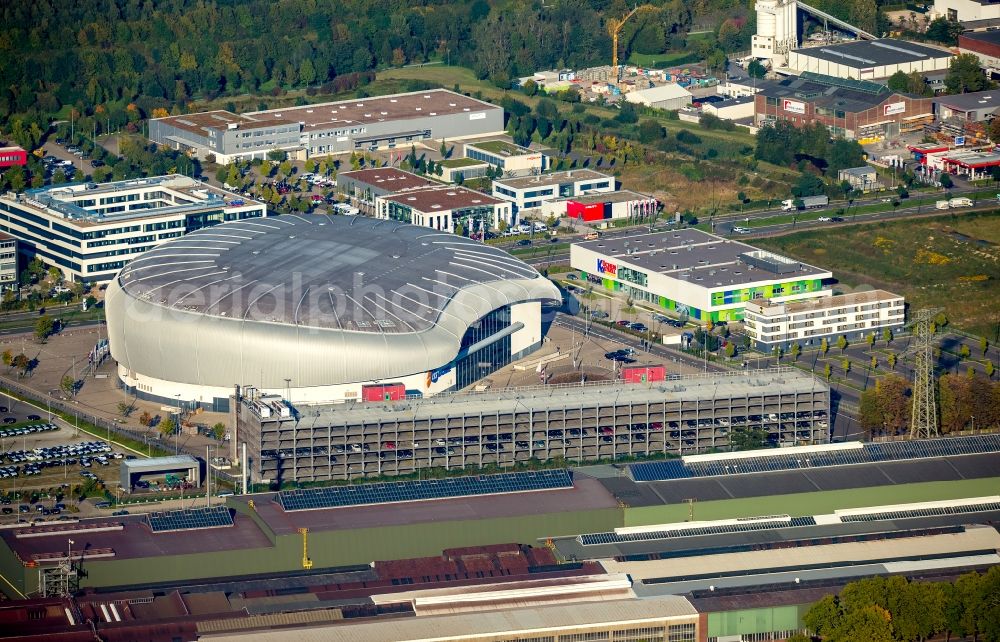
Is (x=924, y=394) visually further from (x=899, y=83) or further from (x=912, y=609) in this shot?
(x=899, y=83)

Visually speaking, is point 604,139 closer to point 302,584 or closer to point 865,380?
point 865,380

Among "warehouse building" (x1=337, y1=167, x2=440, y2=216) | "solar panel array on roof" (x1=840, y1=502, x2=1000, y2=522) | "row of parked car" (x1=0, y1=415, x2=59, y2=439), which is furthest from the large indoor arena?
"warehouse building" (x1=337, y1=167, x2=440, y2=216)

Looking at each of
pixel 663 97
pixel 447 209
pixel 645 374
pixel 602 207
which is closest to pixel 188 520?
pixel 645 374

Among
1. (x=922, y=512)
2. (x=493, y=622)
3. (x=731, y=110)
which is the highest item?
(x=493, y=622)

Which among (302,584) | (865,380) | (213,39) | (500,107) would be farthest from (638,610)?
(213,39)

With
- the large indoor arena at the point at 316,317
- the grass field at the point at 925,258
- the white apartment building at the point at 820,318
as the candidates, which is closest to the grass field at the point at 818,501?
the large indoor arena at the point at 316,317

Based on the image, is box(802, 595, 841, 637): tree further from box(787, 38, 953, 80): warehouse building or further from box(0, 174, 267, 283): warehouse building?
box(787, 38, 953, 80): warehouse building
